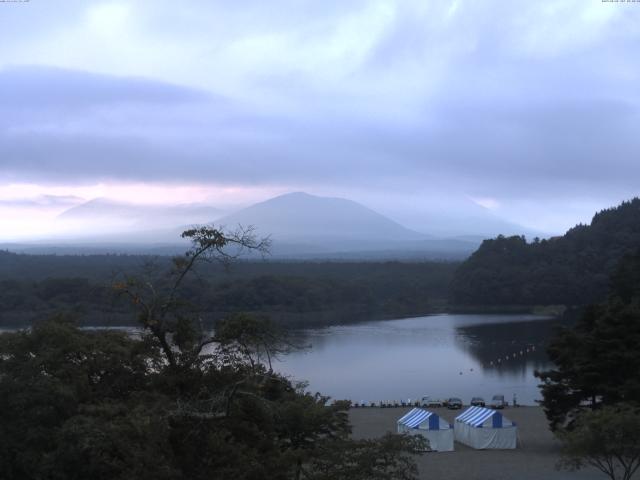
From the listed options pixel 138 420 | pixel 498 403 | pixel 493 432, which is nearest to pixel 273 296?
pixel 498 403

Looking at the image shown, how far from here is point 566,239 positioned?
50438mm

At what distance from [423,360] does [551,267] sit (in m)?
22.4

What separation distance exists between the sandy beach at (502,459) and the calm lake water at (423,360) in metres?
4.32

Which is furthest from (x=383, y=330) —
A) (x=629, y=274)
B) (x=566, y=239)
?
(x=566, y=239)

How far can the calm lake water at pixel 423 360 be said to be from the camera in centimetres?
2042

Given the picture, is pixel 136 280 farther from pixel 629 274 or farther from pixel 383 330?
pixel 383 330

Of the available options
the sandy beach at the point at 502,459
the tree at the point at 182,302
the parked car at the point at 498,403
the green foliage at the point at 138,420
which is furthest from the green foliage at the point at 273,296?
the tree at the point at 182,302

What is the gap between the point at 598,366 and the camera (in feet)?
36.9

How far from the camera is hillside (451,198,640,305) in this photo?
44031 millimetres

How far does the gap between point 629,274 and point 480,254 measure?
28.2 m

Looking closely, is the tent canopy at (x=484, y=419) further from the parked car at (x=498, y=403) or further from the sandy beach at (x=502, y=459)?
the parked car at (x=498, y=403)

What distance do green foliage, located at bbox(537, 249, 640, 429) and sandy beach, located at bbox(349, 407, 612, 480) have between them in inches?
26.8

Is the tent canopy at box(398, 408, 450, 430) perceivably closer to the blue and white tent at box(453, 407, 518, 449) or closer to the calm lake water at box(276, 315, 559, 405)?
the blue and white tent at box(453, 407, 518, 449)

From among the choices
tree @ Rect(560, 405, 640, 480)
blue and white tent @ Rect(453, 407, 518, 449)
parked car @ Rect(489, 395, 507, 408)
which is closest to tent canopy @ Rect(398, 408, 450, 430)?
blue and white tent @ Rect(453, 407, 518, 449)
